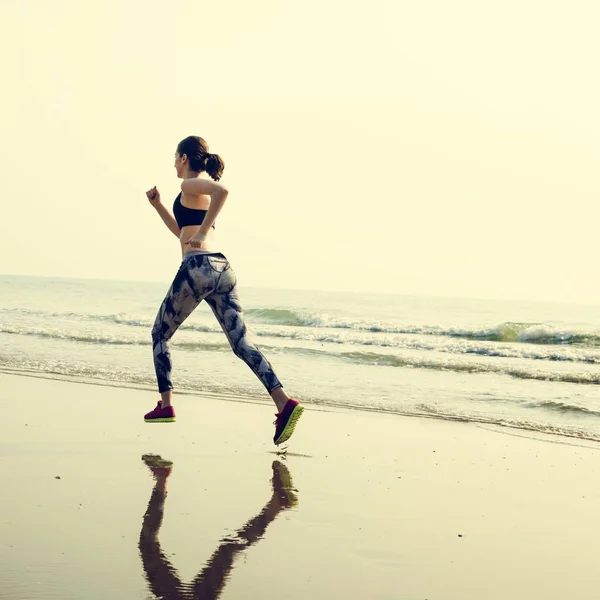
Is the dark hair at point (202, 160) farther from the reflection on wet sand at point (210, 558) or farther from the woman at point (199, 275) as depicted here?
the reflection on wet sand at point (210, 558)

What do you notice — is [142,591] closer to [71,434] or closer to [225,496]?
[225,496]

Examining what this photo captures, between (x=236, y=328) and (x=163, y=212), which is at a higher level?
(x=163, y=212)

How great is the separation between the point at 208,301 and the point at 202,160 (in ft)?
3.01

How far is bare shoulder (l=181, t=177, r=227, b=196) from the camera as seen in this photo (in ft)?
16.8

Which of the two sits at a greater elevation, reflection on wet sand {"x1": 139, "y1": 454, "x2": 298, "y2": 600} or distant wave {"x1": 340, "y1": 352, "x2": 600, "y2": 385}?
reflection on wet sand {"x1": 139, "y1": 454, "x2": 298, "y2": 600}

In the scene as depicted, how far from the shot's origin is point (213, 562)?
3.19 m

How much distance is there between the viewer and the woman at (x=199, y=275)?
522 centimetres

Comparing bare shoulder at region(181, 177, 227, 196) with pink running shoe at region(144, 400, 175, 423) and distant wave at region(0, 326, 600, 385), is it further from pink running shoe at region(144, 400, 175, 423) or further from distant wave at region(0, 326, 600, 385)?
distant wave at region(0, 326, 600, 385)

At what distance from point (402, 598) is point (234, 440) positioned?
3.09 meters

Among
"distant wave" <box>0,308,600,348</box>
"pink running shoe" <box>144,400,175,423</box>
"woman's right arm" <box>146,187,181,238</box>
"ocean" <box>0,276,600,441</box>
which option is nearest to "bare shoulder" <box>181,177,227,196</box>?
"woman's right arm" <box>146,187,181,238</box>

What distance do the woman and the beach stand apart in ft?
1.39

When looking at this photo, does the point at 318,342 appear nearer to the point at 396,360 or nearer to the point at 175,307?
the point at 396,360

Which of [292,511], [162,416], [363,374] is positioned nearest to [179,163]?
[162,416]

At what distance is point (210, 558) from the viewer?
3.23 m
